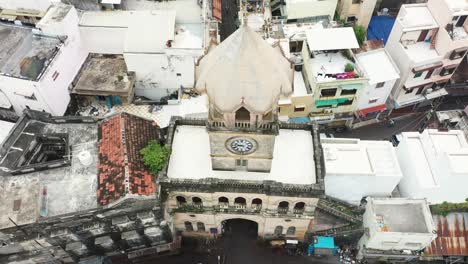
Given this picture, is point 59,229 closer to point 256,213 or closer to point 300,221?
point 256,213

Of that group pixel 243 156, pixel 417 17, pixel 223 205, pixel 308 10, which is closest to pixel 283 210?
pixel 223 205

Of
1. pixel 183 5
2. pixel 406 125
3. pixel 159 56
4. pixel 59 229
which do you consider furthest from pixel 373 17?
pixel 59 229

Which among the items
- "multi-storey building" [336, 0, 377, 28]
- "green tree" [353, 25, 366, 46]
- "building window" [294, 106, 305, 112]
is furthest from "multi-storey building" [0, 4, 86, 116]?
"green tree" [353, 25, 366, 46]

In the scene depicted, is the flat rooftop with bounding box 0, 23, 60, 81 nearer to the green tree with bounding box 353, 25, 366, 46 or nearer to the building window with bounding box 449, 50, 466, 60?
the green tree with bounding box 353, 25, 366, 46

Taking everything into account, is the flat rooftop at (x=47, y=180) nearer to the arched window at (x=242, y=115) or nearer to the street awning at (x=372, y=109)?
the arched window at (x=242, y=115)

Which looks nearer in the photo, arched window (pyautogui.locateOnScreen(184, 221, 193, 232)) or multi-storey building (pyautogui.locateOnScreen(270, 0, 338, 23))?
arched window (pyautogui.locateOnScreen(184, 221, 193, 232))

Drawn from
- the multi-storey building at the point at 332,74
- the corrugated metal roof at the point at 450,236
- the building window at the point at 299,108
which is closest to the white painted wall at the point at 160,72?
the building window at the point at 299,108
